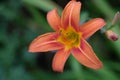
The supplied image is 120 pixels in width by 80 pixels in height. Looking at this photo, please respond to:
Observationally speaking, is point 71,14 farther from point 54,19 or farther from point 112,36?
point 112,36

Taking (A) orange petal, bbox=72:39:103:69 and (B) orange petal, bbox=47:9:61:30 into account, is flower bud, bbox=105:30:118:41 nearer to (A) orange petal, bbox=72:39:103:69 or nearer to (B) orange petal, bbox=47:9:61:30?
(A) orange petal, bbox=72:39:103:69

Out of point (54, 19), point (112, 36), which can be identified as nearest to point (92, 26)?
point (112, 36)

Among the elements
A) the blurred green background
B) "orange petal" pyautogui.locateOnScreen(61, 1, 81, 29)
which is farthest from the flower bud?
the blurred green background

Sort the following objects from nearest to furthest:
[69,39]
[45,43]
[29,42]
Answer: [45,43] < [69,39] < [29,42]

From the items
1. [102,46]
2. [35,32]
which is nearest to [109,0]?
[102,46]

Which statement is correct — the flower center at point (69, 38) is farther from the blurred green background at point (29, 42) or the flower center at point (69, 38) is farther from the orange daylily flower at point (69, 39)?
the blurred green background at point (29, 42)
